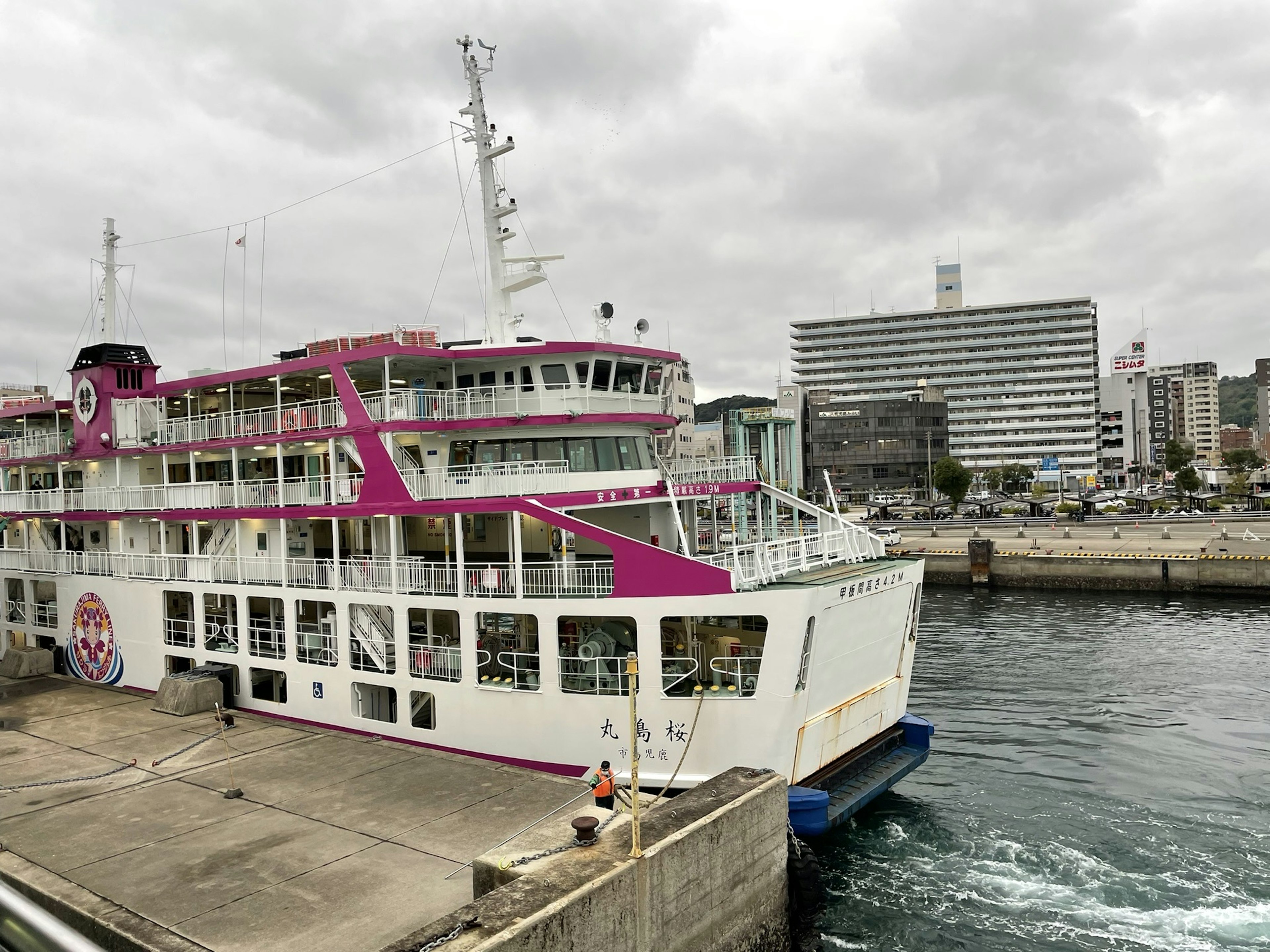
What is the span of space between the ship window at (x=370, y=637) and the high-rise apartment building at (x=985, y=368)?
132 m

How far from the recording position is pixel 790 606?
49.2ft

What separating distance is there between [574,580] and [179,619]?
13858 millimetres

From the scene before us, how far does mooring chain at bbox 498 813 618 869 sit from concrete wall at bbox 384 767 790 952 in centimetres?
8

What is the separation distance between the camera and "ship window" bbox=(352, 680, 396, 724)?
64.7ft

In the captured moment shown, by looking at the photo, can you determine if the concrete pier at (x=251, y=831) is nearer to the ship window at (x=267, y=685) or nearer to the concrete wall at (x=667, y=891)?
the ship window at (x=267, y=685)

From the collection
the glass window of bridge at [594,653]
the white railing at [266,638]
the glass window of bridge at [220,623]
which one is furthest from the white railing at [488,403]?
the glass window of bridge at [220,623]

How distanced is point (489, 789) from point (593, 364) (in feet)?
30.6

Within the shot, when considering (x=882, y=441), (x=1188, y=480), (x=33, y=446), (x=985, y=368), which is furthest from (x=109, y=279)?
(x=985, y=368)

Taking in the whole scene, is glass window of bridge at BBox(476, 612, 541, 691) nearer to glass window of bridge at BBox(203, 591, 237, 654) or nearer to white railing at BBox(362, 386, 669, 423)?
white railing at BBox(362, 386, 669, 423)

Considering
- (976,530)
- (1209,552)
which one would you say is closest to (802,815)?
(1209,552)

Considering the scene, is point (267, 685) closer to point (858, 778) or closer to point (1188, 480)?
point (858, 778)

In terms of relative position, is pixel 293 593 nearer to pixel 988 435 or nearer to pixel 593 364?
pixel 593 364

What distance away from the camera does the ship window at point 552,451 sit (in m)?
19.7

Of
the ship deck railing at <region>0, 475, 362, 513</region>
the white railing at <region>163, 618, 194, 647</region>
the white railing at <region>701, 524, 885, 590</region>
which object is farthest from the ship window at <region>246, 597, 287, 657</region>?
the white railing at <region>701, 524, 885, 590</region>
